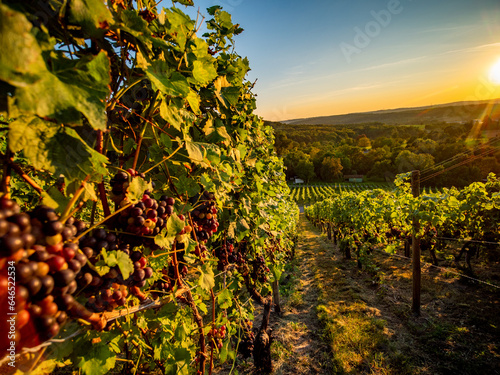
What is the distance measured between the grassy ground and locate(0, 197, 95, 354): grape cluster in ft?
17.0

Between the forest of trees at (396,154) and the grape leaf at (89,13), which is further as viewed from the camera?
the forest of trees at (396,154)

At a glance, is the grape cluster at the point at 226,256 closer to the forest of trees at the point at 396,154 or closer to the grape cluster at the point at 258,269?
the grape cluster at the point at 258,269

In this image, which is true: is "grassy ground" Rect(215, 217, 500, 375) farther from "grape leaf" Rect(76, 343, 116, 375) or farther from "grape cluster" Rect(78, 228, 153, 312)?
"grape cluster" Rect(78, 228, 153, 312)

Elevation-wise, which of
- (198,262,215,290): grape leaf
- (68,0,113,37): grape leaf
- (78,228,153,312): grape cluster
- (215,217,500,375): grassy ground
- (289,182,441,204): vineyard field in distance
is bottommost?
(289,182,441,204): vineyard field in distance

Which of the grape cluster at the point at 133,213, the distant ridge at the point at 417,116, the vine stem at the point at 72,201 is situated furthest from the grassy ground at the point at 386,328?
the distant ridge at the point at 417,116

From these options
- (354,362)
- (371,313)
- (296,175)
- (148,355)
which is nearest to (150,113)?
(148,355)

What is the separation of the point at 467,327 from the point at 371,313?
2166 millimetres

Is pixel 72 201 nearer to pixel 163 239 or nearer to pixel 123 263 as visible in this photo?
pixel 123 263

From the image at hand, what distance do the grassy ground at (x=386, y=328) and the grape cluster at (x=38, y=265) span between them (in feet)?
17.0

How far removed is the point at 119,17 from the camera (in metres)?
1.00

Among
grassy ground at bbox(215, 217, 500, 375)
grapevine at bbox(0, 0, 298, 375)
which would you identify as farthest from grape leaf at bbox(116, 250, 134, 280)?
grassy ground at bbox(215, 217, 500, 375)

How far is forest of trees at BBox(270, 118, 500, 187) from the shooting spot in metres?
68.1

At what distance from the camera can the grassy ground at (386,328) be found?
4.93m

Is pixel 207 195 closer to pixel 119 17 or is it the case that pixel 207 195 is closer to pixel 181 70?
pixel 181 70
